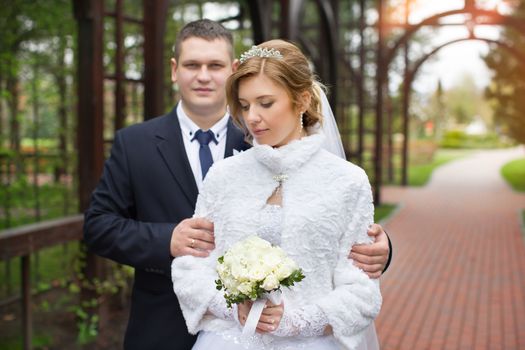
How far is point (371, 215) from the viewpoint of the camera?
208 centimetres

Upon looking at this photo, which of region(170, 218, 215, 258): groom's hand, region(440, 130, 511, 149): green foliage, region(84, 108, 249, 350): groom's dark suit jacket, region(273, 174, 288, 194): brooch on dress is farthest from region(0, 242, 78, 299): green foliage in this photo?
region(440, 130, 511, 149): green foliage

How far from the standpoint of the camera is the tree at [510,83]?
22031 mm

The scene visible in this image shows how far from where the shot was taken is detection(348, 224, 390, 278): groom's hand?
2.06 metres

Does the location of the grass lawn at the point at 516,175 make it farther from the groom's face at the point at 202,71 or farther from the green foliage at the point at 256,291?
the green foliage at the point at 256,291

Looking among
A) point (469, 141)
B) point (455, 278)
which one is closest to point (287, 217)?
point (455, 278)

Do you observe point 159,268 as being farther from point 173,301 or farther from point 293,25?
point 293,25

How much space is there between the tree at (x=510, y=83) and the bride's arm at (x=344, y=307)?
21.0m

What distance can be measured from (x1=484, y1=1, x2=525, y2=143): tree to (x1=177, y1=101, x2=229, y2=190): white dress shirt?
2068 cm

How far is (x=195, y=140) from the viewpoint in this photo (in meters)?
2.56

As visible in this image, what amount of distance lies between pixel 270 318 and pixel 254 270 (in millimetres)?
231

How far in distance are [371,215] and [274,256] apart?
0.41 meters

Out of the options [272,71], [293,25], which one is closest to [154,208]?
[272,71]

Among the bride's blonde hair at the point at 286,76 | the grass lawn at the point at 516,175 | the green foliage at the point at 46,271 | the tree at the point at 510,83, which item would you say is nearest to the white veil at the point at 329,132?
the bride's blonde hair at the point at 286,76

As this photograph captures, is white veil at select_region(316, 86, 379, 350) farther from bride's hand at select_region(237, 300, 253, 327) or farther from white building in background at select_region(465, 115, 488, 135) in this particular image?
white building in background at select_region(465, 115, 488, 135)
